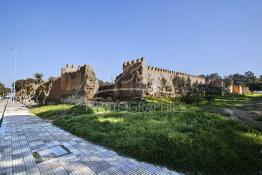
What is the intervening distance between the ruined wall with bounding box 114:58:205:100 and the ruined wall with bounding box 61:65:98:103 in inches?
175

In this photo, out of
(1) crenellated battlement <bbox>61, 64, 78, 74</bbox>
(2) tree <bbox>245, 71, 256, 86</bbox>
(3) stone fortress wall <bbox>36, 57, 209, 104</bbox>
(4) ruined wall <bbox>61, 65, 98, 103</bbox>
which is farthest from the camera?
(2) tree <bbox>245, 71, 256, 86</bbox>

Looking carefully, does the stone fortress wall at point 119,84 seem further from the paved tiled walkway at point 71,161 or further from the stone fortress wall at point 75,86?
the paved tiled walkway at point 71,161

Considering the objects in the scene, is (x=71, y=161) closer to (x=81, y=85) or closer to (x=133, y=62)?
(x=81, y=85)

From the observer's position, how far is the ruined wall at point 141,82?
79.2 feet

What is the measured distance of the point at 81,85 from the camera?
22922 millimetres

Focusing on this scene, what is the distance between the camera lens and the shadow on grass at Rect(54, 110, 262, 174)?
4.52 meters

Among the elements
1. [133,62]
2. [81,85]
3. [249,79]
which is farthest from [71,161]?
[249,79]

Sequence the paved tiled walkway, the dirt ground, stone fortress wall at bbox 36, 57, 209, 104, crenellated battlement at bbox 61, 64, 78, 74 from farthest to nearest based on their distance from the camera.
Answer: crenellated battlement at bbox 61, 64, 78, 74 → stone fortress wall at bbox 36, 57, 209, 104 → the dirt ground → the paved tiled walkway

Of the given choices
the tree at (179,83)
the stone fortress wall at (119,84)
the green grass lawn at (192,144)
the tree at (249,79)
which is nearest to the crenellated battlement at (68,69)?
the stone fortress wall at (119,84)

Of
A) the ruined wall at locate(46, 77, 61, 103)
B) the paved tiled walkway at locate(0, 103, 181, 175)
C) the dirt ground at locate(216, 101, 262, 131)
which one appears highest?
the ruined wall at locate(46, 77, 61, 103)

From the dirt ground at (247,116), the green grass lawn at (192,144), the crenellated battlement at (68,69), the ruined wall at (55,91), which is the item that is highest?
the crenellated battlement at (68,69)

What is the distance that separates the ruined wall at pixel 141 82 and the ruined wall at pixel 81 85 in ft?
14.6

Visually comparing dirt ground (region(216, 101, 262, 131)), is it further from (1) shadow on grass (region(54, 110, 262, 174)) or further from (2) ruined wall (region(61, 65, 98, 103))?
(2) ruined wall (region(61, 65, 98, 103))

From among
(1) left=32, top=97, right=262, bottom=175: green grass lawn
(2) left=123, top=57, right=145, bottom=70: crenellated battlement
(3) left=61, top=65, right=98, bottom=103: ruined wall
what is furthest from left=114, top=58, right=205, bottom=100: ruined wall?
(1) left=32, top=97, right=262, bottom=175: green grass lawn
